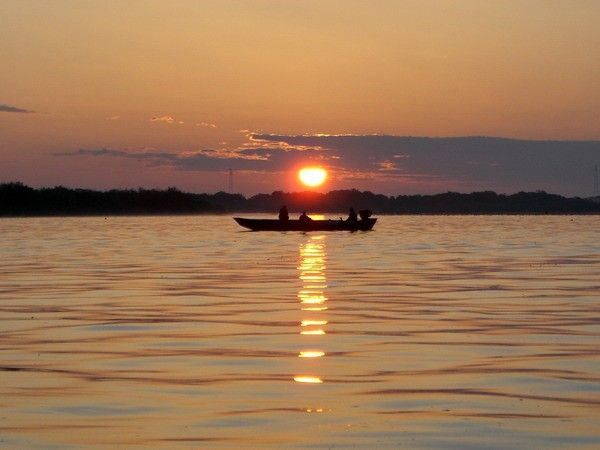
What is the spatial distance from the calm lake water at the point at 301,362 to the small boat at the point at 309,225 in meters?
55.4

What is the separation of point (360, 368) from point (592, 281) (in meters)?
21.0

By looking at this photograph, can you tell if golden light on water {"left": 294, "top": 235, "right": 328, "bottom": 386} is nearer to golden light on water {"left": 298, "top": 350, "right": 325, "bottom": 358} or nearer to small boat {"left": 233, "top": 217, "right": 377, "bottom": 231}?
golden light on water {"left": 298, "top": 350, "right": 325, "bottom": 358}

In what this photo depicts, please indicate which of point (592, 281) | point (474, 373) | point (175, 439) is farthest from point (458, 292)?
point (175, 439)

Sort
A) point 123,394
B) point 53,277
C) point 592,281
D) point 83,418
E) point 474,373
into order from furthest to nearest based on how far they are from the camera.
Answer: point 53,277 → point 592,281 → point 474,373 → point 123,394 → point 83,418

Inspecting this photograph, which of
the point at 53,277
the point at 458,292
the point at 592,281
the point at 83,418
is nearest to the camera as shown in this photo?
the point at 83,418

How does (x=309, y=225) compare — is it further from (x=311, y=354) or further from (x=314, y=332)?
(x=311, y=354)

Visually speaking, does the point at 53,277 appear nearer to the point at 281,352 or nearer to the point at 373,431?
the point at 281,352

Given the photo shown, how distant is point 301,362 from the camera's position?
19453 millimetres

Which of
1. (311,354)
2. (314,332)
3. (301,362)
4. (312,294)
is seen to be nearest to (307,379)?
(301,362)

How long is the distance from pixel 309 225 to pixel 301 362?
76.3 m

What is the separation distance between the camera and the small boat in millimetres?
95750

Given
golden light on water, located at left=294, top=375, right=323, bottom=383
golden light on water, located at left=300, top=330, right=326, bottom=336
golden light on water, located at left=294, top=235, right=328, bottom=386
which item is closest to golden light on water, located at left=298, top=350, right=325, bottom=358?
golden light on water, located at left=294, top=235, right=328, bottom=386

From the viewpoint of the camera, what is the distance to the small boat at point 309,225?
95.8m

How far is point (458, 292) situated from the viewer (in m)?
33.9
